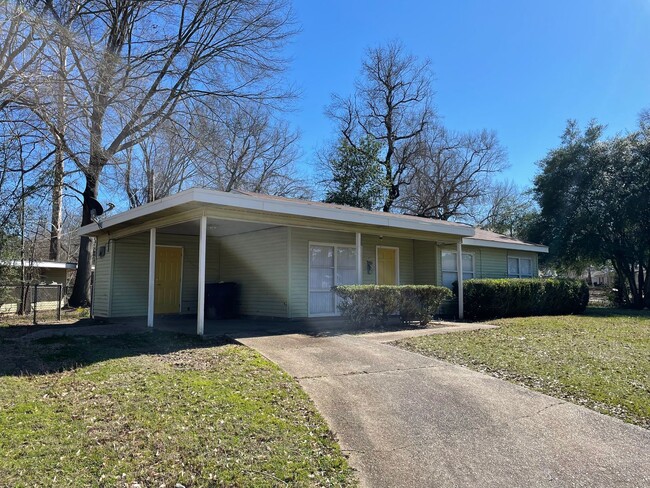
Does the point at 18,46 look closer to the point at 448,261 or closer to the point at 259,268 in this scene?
the point at 259,268

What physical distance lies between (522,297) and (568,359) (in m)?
7.77

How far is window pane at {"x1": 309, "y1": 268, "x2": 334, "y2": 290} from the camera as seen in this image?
1253 cm

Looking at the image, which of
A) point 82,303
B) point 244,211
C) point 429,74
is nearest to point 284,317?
point 244,211

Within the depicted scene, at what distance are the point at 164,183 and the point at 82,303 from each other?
12.0 m

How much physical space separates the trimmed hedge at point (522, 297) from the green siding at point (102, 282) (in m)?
10.3

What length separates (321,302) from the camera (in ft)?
41.5

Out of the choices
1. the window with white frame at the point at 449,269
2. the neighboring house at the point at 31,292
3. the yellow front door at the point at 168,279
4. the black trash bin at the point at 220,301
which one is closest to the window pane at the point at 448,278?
the window with white frame at the point at 449,269

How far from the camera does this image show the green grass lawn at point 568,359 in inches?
215

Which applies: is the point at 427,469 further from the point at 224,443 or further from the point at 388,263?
the point at 388,263

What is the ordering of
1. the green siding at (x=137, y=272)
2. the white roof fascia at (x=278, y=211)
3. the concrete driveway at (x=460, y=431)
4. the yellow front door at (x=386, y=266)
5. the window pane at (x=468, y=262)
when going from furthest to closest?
the window pane at (x=468, y=262) → the yellow front door at (x=386, y=266) → the green siding at (x=137, y=272) → the white roof fascia at (x=278, y=211) → the concrete driveway at (x=460, y=431)

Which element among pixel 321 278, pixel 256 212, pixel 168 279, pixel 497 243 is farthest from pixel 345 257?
pixel 497 243

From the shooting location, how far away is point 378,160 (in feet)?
94.1

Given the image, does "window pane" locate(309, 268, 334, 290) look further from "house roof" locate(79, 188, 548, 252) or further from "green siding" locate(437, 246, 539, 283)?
"green siding" locate(437, 246, 539, 283)

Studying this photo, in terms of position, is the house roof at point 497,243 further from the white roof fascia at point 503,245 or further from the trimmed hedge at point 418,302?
the trimmed hedge at point 418,302
